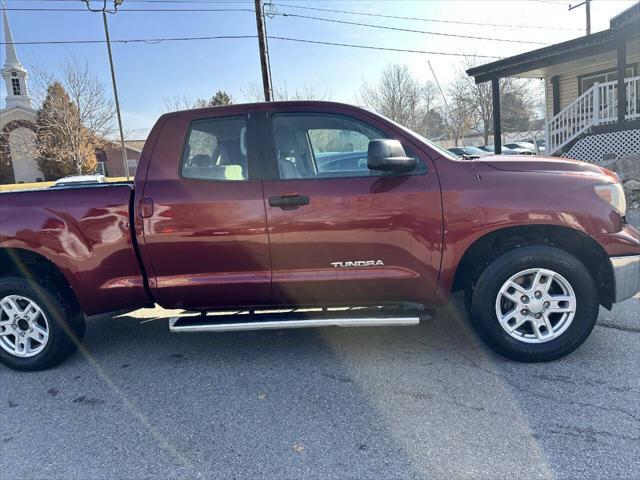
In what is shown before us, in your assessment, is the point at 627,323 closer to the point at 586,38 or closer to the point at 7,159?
the point at 586,38

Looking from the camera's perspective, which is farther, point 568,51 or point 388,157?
point 568,51

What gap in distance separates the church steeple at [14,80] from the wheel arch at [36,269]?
46.8 meters

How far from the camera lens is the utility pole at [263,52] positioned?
59.2 ft

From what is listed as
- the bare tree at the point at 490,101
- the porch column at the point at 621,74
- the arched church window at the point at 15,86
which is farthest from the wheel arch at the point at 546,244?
the arched church window at the point at 15,86

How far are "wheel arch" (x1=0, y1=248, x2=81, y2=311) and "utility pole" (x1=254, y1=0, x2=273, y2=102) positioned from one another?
15.3 m

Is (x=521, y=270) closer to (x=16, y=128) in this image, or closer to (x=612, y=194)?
(x=612, y=194)

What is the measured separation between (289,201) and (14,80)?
173ft

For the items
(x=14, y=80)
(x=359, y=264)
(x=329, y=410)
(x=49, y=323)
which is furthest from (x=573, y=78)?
(x=14, y=80)

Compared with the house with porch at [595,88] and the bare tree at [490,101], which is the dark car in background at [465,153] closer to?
the house with porch at [595,88]

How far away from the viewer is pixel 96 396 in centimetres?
336

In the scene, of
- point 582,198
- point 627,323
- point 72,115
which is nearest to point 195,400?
point 582,198

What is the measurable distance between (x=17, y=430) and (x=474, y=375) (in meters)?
3.01

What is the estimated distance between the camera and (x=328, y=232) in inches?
134

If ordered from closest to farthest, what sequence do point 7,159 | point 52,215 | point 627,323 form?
point 52,215 < point 627,323 < point 7,159
